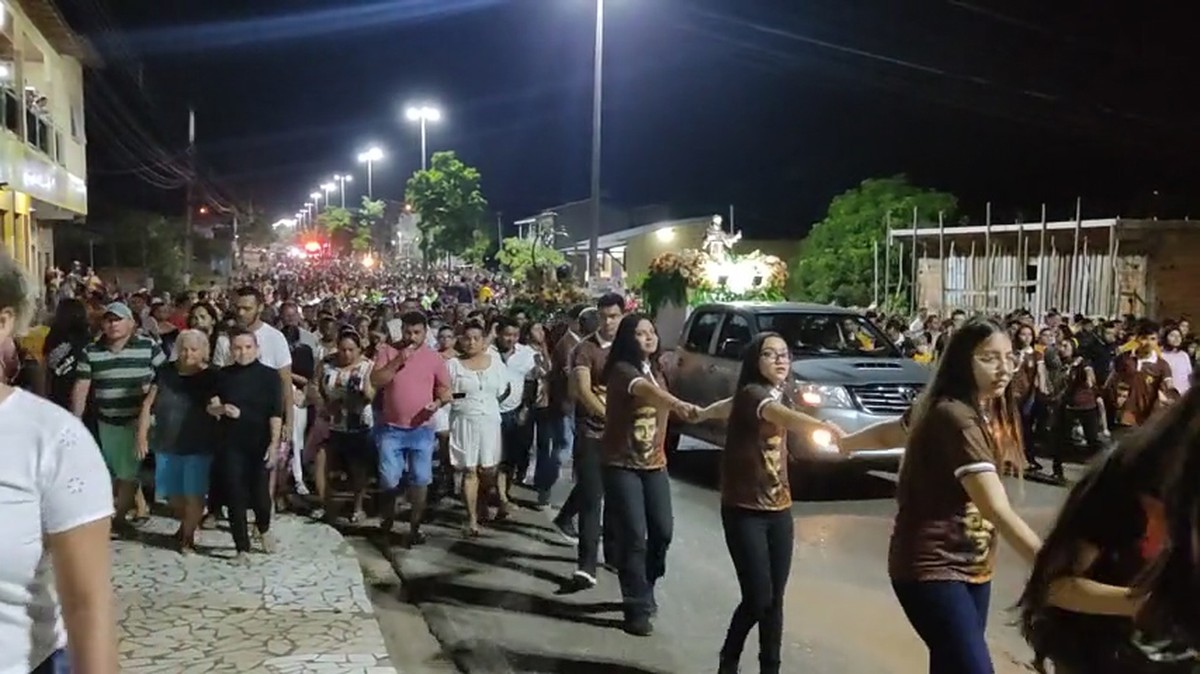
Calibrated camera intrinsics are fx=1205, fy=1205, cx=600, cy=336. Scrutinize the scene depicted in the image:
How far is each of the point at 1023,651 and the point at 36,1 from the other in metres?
24.2

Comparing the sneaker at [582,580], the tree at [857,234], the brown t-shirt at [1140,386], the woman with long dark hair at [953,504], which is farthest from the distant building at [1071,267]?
the woman with long dark hair at [953,504]

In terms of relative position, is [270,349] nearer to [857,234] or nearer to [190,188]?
[857,234]

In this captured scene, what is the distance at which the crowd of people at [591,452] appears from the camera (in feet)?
8.82

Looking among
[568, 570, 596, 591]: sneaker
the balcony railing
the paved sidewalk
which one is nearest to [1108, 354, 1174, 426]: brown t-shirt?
[568, 570, 596, 591]: sneaker

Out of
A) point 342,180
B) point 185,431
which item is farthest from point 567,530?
point 342,180

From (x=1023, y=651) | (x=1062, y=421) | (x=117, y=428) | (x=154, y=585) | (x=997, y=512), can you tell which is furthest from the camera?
(x=1062, y=421)

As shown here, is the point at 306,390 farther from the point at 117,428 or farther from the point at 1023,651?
the point at 1023,651

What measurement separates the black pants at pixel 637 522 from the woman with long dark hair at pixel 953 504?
9.53ft

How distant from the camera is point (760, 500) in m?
5.82

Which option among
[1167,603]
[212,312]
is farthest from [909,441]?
[212,312]

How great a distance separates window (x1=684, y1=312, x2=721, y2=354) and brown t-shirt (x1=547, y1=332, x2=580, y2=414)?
2.21m

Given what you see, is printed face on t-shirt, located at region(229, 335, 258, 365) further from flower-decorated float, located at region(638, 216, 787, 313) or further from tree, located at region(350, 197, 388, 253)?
tree, located at region(350, 197, 388, 253)

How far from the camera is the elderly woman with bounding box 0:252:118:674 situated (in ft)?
8.25

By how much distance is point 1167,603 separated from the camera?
270 centimetres
